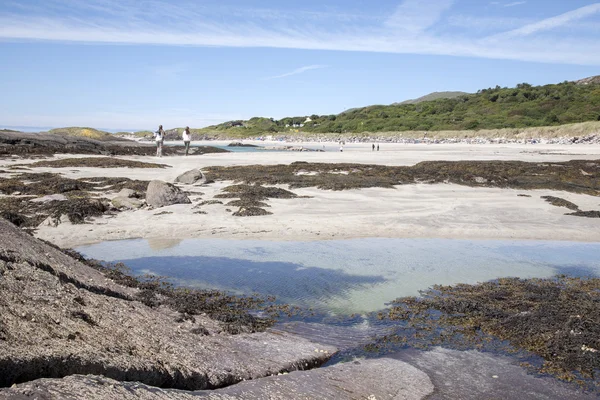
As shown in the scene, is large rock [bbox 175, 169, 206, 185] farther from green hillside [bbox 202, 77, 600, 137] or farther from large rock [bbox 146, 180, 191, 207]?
green hillside [bbox 202, 77, 600, 137]

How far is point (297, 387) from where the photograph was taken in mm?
3695

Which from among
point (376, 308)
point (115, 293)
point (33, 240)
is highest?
point (33, 240)

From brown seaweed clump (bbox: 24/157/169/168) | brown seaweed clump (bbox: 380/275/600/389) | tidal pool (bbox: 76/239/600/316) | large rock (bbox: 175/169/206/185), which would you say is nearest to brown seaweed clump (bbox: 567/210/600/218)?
tidal pool (bbox: 76/239/600/316)

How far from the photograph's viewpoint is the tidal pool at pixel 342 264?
22.2 ft

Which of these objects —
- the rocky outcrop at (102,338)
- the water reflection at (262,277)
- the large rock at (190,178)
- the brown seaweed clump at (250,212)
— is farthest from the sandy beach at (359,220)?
the rocky outcrop at (102,338)

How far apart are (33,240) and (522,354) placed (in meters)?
5.04

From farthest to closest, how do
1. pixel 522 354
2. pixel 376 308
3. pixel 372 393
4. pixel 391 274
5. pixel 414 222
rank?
pixel 414 222 < pixel 391 274 < pixel 376 308 < pixel 522 354 < pixel 372 393

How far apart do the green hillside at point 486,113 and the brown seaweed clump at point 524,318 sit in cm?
6209

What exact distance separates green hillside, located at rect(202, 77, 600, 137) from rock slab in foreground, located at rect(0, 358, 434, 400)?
214ft

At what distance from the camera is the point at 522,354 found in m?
4.79

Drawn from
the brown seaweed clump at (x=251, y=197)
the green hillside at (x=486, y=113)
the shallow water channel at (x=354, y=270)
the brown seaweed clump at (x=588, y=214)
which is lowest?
the shallow water channel at (x=354, y=270)

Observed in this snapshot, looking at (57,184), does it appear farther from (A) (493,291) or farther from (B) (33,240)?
(A) (493,291)

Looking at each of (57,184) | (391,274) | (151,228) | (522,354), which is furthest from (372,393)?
(57,184)

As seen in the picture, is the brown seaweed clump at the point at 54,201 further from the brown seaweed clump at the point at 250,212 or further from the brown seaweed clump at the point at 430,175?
the brown seaweed clump at the point at 430,175
